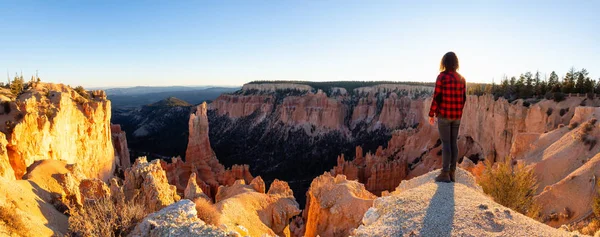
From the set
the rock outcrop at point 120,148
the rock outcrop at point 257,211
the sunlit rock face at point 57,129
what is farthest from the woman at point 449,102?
the rock outcrop at point 120,148

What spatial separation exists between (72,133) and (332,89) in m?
82.9

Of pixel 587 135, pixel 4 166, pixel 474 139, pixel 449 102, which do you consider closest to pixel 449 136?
pixel 449 102

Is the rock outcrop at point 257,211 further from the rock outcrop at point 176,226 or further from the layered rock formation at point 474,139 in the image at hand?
the layered rock formation at point 474,139

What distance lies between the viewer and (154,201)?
10.5 metres

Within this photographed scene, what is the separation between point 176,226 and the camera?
5570 mm

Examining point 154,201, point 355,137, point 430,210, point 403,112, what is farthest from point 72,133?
point 403,112

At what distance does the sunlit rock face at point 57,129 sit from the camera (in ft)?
40.8

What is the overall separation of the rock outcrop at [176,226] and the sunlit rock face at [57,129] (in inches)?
335

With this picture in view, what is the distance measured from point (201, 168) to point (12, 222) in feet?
94.1

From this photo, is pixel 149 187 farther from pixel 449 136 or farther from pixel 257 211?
pixel 449 136

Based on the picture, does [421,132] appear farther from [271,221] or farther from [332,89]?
[332,89]

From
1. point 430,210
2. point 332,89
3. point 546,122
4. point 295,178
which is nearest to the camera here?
point 430,210

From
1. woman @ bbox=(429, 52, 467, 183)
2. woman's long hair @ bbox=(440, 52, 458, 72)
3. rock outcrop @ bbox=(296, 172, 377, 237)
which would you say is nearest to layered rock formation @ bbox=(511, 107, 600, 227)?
rock outcrop @ bbox=(296, 172, 377, 237)

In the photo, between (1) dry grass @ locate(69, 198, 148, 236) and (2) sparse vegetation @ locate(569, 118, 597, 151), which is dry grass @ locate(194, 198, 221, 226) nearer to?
(1) dry grass @ locate(69, 198, 148, 236)
